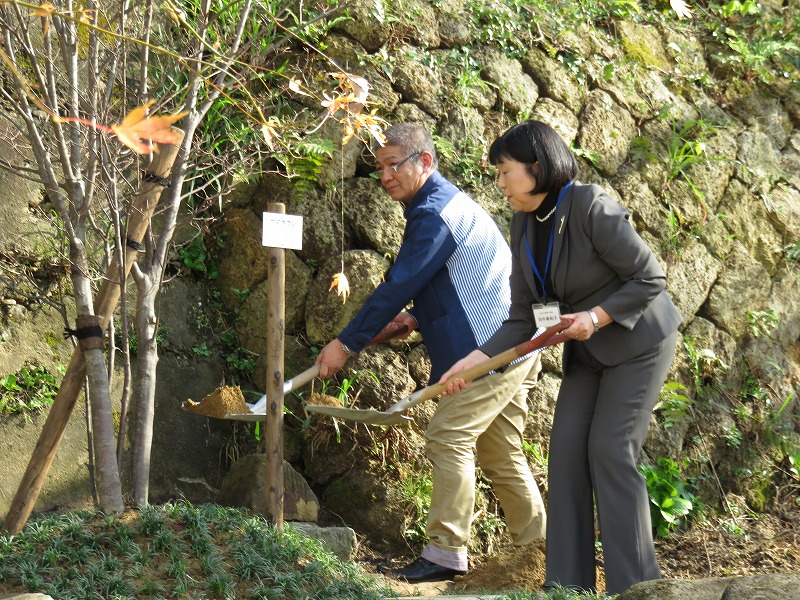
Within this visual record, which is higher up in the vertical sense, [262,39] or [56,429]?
[262,39]

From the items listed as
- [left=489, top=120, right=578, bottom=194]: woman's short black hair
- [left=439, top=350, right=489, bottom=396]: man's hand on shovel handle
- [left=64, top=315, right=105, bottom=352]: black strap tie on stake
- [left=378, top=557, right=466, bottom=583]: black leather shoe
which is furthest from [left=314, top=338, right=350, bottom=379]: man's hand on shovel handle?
[left=489, top=120, right=578, bottom=194]: woman's short black hair

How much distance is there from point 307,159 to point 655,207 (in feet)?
9.04

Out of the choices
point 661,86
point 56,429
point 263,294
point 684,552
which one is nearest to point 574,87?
point 661,86

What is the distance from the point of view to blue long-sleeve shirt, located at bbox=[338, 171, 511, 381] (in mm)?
4895

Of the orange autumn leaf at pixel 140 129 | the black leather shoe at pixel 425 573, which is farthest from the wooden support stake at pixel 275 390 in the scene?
the orange autumn leaf at pixel 140 129

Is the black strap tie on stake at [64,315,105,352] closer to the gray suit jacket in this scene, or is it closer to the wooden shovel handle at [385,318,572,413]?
the wooden shovel handle at [385,318,572,413]

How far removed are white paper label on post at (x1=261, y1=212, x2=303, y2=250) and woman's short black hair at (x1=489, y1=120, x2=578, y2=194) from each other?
3.42 feet

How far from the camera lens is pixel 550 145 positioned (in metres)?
4.32

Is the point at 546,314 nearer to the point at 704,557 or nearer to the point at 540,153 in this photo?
the point at 540,153

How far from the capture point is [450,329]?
4977 mm

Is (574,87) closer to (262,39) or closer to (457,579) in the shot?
(262,39)

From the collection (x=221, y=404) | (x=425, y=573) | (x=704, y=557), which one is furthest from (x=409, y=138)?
(x=704, y=557)

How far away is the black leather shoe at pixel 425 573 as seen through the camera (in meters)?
4.84

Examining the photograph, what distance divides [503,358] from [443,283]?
2.64ft
